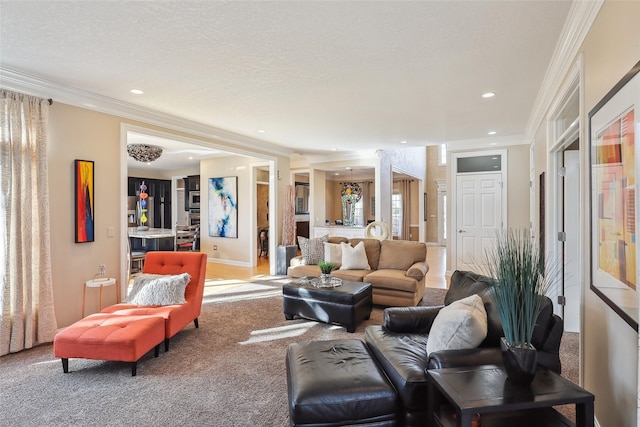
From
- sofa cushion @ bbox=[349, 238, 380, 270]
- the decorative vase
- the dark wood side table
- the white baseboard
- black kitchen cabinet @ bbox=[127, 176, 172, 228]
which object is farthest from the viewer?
black kitchen cabinet @ bbox=[127, 176, 172, 228]

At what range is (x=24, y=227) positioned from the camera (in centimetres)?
318

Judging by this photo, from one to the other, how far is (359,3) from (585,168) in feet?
5.60

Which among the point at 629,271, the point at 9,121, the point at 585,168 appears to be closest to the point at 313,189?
the point at 9,121

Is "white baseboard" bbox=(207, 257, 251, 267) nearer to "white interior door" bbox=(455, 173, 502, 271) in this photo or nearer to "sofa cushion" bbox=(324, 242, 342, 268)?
"sofa cushion" bbox=(324, 242, 342, 268)

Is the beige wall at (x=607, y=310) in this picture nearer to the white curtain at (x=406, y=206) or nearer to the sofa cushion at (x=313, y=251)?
the sofa cushion at (x=313, y=251)

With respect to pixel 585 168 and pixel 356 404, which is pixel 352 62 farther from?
pixel 356 404

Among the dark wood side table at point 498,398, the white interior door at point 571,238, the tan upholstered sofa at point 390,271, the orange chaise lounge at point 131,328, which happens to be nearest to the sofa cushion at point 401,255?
the tan upholstered sofa at point 390,271

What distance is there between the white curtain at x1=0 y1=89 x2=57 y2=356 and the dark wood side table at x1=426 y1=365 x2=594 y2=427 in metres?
3.65

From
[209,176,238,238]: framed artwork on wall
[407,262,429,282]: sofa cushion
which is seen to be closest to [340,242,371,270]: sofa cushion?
[407,262,429,282]: sofa cushion

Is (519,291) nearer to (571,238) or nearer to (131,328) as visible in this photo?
(571,238)

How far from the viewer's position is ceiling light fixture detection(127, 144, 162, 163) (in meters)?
6.05

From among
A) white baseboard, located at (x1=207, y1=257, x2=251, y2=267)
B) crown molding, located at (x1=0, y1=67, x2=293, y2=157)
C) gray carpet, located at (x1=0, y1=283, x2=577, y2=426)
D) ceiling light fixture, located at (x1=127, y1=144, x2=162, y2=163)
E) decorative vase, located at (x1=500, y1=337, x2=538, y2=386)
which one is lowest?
gray carpet, located at (x1=0, y1=283, x2=577, y2=426)

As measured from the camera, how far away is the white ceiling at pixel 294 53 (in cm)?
218

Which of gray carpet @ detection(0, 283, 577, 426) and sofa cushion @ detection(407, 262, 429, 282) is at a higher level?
sofa cushion @ detection(407, 262, 429, 282)
